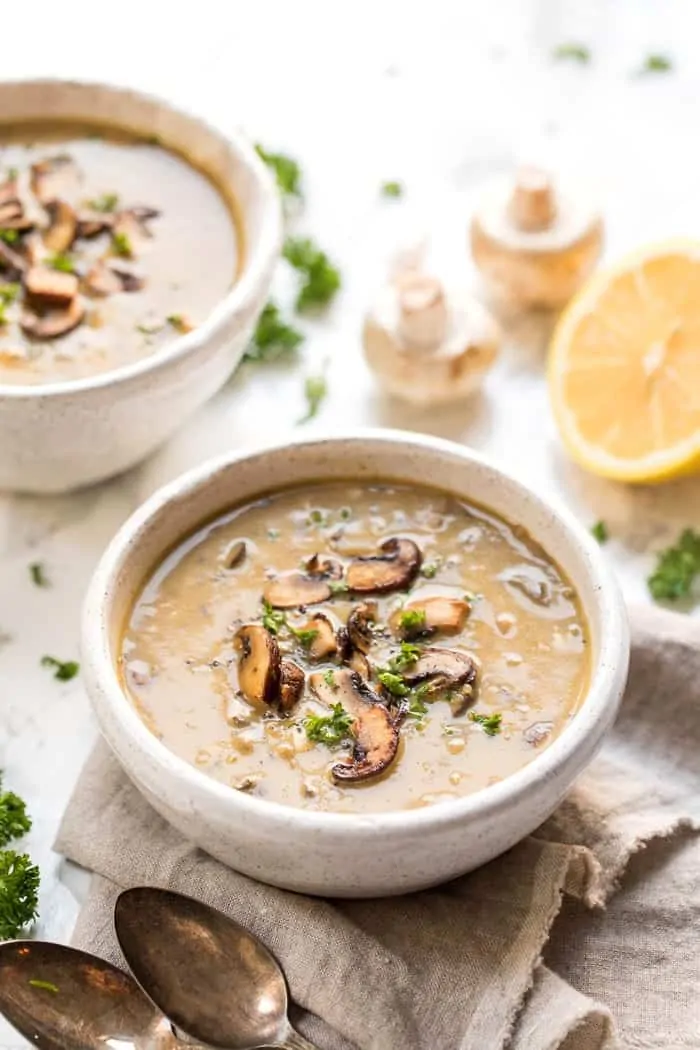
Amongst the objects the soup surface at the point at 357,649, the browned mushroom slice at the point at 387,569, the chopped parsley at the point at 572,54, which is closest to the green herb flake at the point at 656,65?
the chopped parsley at the point at 572,54

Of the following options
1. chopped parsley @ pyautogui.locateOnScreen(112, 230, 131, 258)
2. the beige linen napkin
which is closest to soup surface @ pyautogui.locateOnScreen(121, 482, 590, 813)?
the beige linen napkin

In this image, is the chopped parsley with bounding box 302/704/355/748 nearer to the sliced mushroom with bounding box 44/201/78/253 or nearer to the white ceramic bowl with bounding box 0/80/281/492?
the white ceramic bowl with bounding box 0/80/281/492

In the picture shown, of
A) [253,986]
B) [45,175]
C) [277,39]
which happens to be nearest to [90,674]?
[253,986]

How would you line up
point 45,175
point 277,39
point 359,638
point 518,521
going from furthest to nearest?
point 277,39 → point 45,175 → point 518,521 → point 359,638

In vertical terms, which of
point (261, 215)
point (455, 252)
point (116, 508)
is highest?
point (261, 215)

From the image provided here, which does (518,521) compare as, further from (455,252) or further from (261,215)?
(455,252)

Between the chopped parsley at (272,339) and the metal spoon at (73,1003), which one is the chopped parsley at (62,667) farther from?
the chopped parsley at (272,339)
